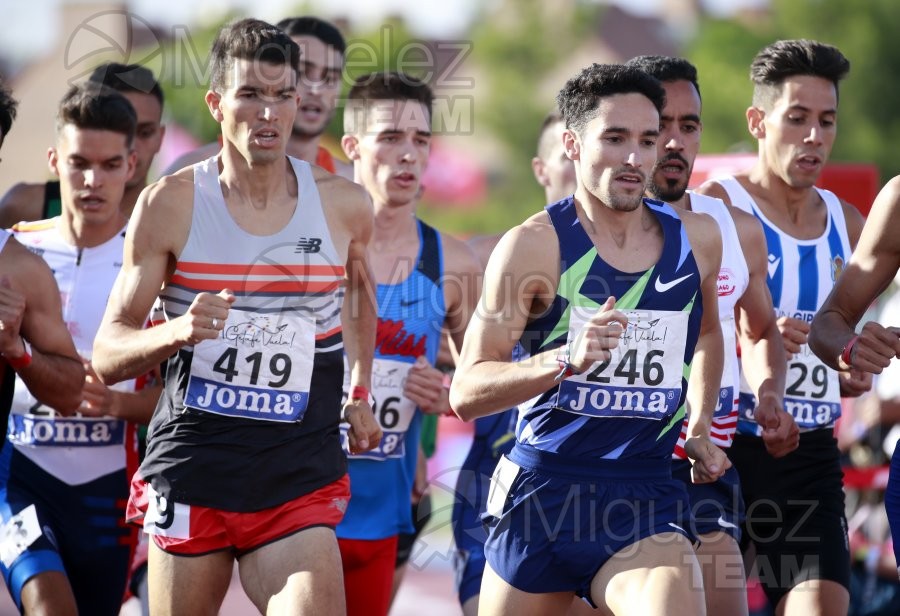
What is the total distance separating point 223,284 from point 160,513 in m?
0.85

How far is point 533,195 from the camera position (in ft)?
162

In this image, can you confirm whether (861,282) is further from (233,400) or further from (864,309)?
(233,400)

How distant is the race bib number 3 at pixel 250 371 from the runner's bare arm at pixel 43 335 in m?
0.73

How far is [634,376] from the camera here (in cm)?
481

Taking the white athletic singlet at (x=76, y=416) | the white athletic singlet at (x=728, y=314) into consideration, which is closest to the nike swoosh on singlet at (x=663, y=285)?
the white athletic singlet at (x=728, y=314)

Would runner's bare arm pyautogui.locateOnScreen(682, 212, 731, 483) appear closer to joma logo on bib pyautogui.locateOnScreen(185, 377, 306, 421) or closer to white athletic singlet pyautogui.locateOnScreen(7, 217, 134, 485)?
Result: joma logo on bib pyautogui.locateOnScreen(185, 377, 306, 421)

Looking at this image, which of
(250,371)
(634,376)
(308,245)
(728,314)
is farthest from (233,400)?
(728,314)

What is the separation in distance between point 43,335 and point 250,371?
3.37 ft

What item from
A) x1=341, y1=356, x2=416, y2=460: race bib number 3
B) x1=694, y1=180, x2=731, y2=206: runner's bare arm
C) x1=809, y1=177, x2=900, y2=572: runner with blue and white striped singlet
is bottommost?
x1=341, y1=356, x2=416, y2=460: race bib number 3

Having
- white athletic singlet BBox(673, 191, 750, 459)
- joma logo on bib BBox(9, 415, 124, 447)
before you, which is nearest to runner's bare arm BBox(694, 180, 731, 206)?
white athletic singlet BBox(673, 191, 750, 459)

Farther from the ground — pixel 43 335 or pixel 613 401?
pixel 43 335

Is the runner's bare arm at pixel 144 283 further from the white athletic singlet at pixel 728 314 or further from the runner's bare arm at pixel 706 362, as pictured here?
the white athletic singlet at pixel 728 314

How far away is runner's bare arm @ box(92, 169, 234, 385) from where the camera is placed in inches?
187

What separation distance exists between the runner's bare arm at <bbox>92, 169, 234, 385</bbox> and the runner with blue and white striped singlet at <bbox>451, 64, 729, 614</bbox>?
1.01 m
